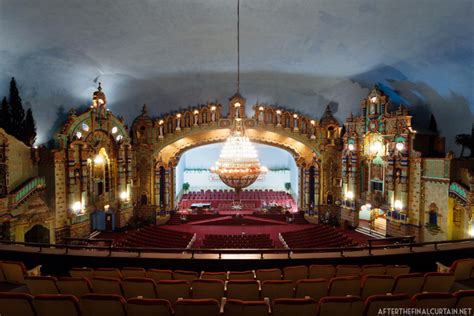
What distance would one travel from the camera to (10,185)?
12977mm

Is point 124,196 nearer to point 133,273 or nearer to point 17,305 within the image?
point 133,273

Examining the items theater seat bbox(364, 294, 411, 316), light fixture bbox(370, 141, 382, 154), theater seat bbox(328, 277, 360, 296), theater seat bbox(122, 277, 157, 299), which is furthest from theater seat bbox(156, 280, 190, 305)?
light fixture bbox(370, 141, 382, 154)

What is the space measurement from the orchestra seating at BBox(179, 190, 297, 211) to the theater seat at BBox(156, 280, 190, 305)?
22.9 meters

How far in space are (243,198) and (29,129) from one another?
21.0 meters

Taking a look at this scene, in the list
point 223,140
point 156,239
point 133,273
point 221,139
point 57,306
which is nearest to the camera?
point 57,306

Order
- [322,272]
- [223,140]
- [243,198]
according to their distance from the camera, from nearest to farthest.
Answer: [322,272] < [223,140] < [243,198]

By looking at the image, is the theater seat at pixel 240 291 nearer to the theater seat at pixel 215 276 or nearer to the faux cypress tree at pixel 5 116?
the theater seat at pixel 215 276

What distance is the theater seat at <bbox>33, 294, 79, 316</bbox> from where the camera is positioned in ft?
12.7

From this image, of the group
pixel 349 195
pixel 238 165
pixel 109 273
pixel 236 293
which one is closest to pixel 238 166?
pixel 238 165

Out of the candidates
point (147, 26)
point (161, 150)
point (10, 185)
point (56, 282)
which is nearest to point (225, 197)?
point (161, 150)

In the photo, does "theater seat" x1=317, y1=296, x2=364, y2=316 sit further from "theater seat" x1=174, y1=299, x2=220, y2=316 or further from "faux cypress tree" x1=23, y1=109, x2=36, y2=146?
"faux cypress tree" x1=23, y1=109, x2=36, y2=146

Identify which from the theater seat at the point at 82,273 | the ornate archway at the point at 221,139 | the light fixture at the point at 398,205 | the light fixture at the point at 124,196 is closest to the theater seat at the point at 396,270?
the theater seat at the point at 82,273

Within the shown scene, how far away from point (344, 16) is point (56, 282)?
11.5 meters

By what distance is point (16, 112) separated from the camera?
535 inches
